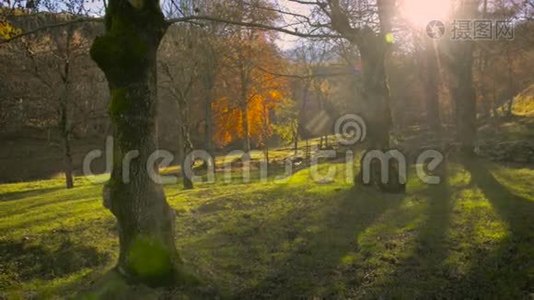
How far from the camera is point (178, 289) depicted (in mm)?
8430

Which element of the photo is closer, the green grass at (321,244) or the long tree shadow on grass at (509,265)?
the long tree shadow on grass at (509,265)

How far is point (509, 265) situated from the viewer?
31.0 feet

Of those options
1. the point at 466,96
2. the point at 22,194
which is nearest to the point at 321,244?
the point at 466,96

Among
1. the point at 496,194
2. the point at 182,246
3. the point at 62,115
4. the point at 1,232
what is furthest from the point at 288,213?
the point at 62,115

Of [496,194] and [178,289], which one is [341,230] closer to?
[178,289]

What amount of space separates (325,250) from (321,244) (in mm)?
397

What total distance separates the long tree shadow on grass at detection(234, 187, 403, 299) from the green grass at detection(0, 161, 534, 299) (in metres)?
0.02

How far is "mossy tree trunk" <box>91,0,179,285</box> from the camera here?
8242 mm

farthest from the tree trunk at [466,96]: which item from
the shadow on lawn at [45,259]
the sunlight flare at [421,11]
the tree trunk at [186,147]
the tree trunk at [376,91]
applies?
the shadow on lawn at [45,259]

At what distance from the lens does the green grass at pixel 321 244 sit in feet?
29.6

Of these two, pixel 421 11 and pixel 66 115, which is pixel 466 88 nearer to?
pixel 421 11

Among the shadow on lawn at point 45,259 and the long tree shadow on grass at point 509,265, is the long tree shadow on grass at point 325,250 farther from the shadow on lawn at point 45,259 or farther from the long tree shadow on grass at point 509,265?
the shadow on lawn at point 45,259

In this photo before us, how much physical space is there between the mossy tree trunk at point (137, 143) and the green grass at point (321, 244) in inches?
46.3

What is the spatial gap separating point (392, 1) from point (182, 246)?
32.5ft
